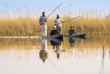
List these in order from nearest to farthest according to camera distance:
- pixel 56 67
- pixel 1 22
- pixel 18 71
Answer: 1. pixel 18 71
2. pixel 56 67
3. pixel 1 22

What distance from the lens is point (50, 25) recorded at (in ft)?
83.7

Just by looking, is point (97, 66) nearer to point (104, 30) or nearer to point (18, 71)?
point (18, 71)

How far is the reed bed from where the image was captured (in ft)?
81.1

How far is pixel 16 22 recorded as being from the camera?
25031mm

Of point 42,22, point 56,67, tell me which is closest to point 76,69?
point 56,67

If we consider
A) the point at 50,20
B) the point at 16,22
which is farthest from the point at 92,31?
the point at 16,22

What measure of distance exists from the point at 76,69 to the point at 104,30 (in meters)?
20.6

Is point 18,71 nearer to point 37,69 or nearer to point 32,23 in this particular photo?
point 37,69

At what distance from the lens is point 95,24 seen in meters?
25.5

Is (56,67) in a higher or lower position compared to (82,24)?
lower

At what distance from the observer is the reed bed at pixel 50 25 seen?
24.7 metres

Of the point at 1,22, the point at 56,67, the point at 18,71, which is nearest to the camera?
the point at 18,71

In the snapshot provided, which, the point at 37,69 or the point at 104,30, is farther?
the point at 104,30

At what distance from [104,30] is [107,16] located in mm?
1183
